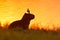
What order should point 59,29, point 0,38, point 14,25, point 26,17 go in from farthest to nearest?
point 26,17 → point 14,25 → point 59,29 → point 0,38

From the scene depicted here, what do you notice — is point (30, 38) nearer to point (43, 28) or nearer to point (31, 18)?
point (43, 28)

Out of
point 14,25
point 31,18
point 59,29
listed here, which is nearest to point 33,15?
point 31,18

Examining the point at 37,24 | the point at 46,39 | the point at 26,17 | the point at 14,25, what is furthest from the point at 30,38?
the point at 26,17

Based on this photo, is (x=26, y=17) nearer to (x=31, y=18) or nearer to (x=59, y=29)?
(x=31, y=18)

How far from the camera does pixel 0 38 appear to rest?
5.84 meters

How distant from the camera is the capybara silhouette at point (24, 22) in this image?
10.8 m

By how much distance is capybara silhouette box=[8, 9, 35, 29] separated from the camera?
1079 cm

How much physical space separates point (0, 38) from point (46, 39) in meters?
1.14

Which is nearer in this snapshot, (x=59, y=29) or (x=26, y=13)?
(x=59, y=29)

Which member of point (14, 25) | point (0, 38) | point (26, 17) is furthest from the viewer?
point (26, 17)

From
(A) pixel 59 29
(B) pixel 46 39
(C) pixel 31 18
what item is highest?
(C) pixel 31 18

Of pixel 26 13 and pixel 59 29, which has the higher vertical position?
pixel 26 13

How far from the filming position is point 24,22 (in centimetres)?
1140

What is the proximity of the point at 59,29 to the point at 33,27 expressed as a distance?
3.61 ft
